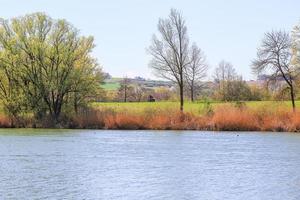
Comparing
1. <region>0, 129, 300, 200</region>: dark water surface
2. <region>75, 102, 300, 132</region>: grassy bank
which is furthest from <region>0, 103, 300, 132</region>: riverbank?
<region>0, 129, 300, 200</region>: dark water surface

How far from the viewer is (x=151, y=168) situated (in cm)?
2500

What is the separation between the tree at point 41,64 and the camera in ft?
190

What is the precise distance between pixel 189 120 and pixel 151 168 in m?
25.9

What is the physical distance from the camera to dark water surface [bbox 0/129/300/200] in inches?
751

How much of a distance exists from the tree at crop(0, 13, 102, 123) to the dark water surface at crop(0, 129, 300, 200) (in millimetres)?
17621

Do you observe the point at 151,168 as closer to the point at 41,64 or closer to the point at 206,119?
the point at 206,119

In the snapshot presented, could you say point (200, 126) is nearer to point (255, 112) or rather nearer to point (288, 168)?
point (255, 112)

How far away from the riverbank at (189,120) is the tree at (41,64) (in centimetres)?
289

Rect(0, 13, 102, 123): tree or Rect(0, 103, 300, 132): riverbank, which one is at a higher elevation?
Rect(0, 13, 102, 123): tree

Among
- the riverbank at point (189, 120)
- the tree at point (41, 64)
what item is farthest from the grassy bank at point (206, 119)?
the tree at point (41, 64)

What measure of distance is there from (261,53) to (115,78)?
104610 millimetres

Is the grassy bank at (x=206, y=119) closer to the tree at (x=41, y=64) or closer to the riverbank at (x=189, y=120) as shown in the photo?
the riverbank at (x=189, y=120)

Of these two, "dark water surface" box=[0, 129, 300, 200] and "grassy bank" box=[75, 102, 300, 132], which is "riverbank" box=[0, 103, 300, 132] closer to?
"grassy bank" box=[75, 102, 300, 132]

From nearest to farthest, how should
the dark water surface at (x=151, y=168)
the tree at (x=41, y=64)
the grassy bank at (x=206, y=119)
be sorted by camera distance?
the dark water surface at (x=151, y=168) → the grassy bank at (x=206, y=119) → the tree at (x=41, y=64)
